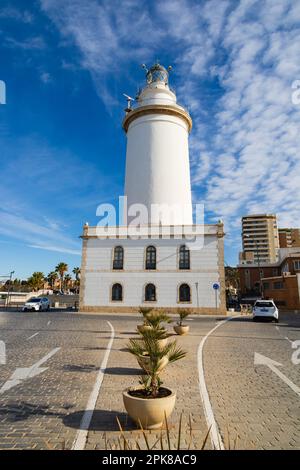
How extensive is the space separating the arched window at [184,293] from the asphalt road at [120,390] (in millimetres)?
15279

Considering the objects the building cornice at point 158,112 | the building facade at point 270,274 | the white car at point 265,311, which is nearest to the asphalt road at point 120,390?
the white car at point 265,311

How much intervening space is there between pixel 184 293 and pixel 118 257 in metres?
7.00

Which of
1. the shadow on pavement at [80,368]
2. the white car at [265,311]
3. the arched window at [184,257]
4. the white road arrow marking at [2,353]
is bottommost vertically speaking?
→ the shadow on pavement at [80,368]

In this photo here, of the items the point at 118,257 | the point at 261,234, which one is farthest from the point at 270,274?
the point at 261,234

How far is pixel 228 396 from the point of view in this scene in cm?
625

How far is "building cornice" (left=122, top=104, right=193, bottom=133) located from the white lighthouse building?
0.33ft

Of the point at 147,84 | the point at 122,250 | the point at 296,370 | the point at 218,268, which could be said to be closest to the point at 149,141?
the point at 147,84

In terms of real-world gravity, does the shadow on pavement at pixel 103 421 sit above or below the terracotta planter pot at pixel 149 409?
below

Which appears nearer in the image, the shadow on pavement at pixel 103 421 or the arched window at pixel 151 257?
the shadow on pavement at pixel 103 421

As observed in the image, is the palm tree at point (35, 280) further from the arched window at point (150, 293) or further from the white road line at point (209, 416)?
the white road line at point (209, 416)

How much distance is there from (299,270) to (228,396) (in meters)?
39.7

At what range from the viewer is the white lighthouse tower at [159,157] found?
31.8m

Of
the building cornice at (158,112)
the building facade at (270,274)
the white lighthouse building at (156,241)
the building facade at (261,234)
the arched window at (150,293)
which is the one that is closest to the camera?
the white lighthouse building at (156,241)
